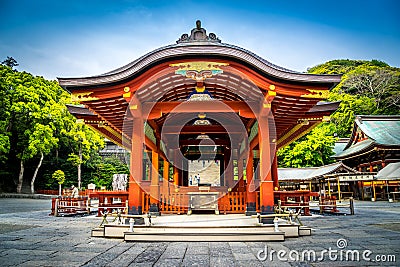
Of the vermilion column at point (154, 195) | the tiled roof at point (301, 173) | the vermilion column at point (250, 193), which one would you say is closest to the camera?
the vermilion column at point (250, 193)

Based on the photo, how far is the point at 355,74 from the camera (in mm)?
42062

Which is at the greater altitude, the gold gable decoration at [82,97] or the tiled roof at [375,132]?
the tiled roof at [375,132]

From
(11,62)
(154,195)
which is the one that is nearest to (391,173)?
(154,195)

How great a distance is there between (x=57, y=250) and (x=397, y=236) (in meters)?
6.98

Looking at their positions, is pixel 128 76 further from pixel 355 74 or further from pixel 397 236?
pixel 355 74

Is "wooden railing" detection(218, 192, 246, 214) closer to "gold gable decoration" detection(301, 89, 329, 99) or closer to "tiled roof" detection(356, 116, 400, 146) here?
"gold gable decoration" detection(301, 89, 329, 99)

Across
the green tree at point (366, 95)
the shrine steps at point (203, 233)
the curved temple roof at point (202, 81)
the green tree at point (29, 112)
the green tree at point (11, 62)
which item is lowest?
the shrine steps at point (203, 233)

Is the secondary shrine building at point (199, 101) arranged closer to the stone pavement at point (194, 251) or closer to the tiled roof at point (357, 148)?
the stone pavement at point (194, 251)

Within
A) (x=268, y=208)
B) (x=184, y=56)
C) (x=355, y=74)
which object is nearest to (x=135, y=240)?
(x=268, y=208)

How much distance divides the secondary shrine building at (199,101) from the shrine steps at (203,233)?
0.69 metres

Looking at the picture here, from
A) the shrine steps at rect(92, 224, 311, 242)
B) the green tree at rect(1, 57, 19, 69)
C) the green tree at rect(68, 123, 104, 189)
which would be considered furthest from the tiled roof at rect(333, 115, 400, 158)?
the green tree at rect(1, 57, 19, 69)

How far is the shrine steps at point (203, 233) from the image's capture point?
5.97 meters

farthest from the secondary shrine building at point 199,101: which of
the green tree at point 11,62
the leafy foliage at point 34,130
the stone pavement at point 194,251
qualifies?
the green tree at point 11,62

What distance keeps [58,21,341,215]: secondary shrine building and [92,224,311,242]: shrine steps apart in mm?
691
